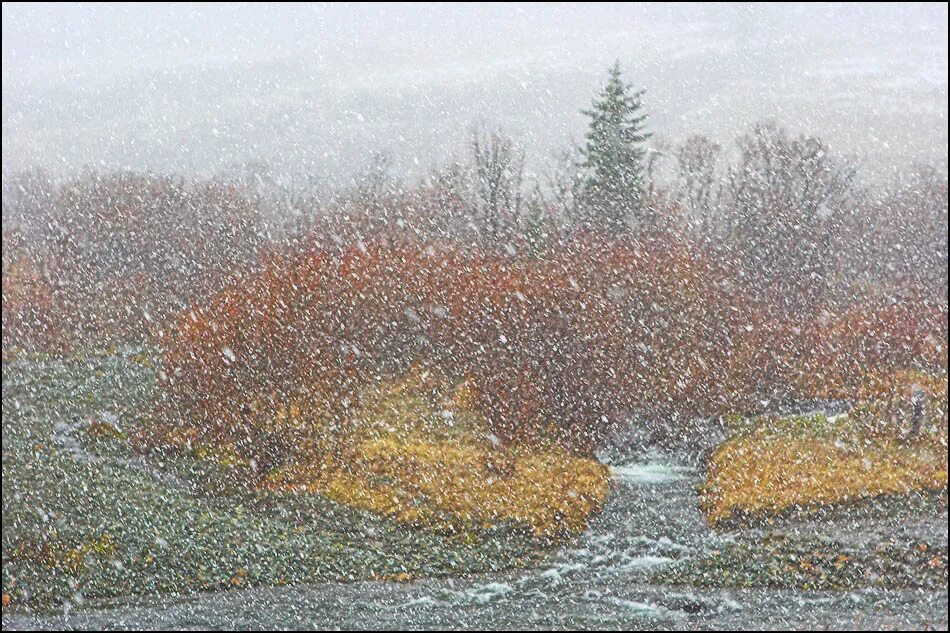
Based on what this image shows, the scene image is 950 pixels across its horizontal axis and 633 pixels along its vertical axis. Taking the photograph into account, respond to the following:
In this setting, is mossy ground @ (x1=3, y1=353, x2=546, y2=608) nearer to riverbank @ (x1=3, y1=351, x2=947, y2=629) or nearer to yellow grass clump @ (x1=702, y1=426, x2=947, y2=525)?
riverbank @ (x1=3, y1=351, x2=947, y2=629)

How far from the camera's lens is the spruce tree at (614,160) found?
37.0 m

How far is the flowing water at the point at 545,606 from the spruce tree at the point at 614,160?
2219 centimetres

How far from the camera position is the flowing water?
14.6 meters

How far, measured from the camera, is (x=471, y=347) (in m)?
26.1

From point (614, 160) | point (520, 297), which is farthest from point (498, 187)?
point (520, 297)

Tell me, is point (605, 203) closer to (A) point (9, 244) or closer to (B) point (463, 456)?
(B) point (463, 456)

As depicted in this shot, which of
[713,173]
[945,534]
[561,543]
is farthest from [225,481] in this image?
[713,173]

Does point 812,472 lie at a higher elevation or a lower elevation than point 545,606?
higher

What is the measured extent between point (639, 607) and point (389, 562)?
16.3ft

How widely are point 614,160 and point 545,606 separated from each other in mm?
25885

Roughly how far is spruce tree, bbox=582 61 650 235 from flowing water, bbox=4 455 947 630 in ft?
72.8

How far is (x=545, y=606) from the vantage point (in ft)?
49.9

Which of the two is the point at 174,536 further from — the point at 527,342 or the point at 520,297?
the point at 520,297

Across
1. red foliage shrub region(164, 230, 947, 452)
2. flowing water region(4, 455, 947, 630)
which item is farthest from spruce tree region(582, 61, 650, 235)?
flowing water region(4, 455, 947, 630)
